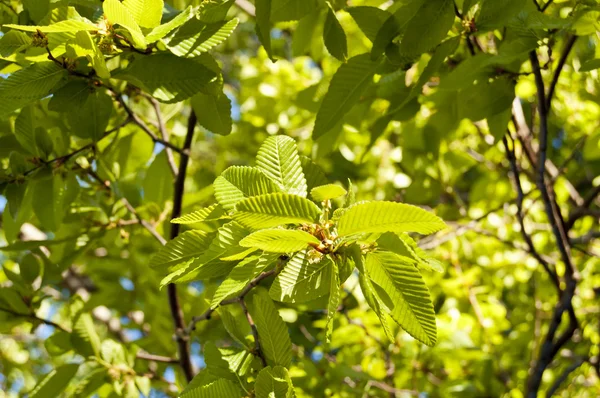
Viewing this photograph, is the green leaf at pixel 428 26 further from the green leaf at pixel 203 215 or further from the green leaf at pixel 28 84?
the green leaf at pixel 28 84

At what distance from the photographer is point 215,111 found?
1263 mm

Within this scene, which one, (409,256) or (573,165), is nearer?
(409,256)

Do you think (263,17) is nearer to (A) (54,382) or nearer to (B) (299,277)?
(B) (299,277)

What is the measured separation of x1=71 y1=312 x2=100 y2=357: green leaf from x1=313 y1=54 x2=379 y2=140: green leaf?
80 centimetres

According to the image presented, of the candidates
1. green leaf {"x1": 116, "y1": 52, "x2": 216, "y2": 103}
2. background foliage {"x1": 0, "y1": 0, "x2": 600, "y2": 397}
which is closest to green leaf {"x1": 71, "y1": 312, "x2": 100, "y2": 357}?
background foliage {"x1": 0, "y1": 0, "x2": 600, "y2": 397}

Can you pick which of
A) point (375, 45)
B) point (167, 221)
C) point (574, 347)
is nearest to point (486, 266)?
point (574, 347)

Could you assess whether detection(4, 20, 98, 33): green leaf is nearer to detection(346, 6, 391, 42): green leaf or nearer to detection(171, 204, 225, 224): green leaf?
detection(171, 204, 225, 224): green leaf

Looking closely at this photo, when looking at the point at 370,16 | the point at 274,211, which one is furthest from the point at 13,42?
the point at 370,16

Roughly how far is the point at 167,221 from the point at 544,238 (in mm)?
1650

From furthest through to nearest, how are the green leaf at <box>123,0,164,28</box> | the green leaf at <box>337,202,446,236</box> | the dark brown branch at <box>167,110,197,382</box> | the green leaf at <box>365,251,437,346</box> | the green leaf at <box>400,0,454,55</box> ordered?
1. the dark brown branch at <box>167,110,197,382</box>
2. the green leaf at <box>400,0,454,55</box>
3. the green leaf at <box>123,0,164,28</box>
4. the green leaf at <box>365,251,437,346</box>
5. the green leaf at <box>337,202,446,236</box>

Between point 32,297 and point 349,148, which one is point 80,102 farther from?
point 349,148

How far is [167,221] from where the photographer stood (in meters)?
1.64

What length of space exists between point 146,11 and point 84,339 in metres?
0.94

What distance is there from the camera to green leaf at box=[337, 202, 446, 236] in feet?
2.41
